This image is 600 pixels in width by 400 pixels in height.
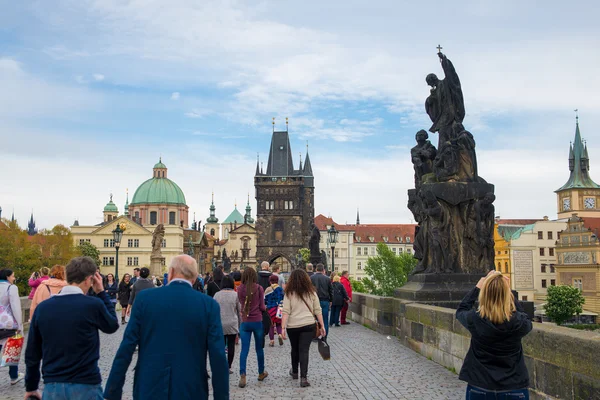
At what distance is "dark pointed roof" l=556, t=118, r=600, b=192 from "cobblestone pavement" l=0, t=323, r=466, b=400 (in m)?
112

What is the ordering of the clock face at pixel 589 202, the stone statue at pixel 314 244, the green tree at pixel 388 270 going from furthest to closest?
→ the clock face at pixel 589 202, the green tree at pixel 388 270, the stone statue at pixel 314 244

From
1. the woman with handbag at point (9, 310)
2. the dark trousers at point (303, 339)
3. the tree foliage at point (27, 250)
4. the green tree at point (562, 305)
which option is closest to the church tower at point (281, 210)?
the tree foliage at point (27, 250)

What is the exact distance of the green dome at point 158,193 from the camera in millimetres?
125500

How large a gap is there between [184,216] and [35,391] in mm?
126930

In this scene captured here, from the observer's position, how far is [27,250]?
215ft

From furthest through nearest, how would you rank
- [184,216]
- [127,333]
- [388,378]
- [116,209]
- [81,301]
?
[116,209] → [184,216] → [388,378] → [81,301] → [127,333]

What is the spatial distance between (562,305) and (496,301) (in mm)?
56794

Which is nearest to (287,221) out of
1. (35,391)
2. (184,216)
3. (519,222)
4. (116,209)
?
(184,216)

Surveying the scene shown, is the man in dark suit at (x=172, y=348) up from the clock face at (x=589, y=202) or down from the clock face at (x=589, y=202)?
down

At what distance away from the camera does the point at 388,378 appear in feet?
30.1

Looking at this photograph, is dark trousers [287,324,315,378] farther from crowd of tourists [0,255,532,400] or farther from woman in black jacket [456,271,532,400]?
woman in black jacket [456,271,532,400]

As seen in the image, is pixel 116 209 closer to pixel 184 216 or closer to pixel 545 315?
pixel 184 216

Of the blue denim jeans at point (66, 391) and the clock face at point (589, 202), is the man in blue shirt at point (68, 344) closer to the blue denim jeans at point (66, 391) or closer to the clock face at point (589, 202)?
the blue denim jeans at point (66, 391)

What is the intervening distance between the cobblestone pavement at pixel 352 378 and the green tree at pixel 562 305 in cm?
4795
